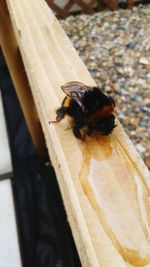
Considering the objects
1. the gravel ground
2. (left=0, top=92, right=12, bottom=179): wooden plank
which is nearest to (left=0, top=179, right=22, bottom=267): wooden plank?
(left=0, top=92, right=12, bottom=179): wooden plank

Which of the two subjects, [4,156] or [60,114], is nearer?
[60,114]

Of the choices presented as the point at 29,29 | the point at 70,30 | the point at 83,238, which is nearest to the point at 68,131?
the point at 83,238

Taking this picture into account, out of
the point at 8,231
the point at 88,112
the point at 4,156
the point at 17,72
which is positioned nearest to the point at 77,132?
the point at 88,112

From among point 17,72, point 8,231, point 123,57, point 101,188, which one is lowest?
point 123,57

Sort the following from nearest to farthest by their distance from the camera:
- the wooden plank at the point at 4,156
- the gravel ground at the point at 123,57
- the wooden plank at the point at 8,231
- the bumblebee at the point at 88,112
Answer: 1. the bumblebee at the point at 88,112
2. the wooden plank at the point at 8,231
3. the wooden plank at the point at 4,156
4. the gravel ground at the point at 123,57

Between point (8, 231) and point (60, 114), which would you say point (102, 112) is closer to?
point (60, 114)

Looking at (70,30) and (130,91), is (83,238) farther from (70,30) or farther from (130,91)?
(70,30)

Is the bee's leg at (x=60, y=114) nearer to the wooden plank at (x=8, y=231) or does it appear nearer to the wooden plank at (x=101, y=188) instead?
the wooden plank at (x=101, y=188)

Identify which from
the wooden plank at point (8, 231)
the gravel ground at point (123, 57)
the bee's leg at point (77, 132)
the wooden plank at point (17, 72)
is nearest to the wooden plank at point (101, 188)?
the bee's leg at point (77, 132)
